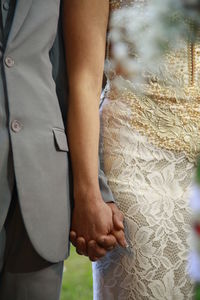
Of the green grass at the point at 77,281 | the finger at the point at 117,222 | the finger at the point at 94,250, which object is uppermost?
the finger at the point at 117,222

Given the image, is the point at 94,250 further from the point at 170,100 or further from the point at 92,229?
the point at 170,100

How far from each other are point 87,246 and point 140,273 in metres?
0.17

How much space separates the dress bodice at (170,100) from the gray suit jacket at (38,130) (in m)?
0.25

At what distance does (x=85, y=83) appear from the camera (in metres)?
1.54

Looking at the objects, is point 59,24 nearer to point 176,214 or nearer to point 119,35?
point 119,35

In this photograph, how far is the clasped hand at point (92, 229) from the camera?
146cm

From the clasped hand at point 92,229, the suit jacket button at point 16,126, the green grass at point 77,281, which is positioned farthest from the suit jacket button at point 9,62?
the green grass at point 77,281

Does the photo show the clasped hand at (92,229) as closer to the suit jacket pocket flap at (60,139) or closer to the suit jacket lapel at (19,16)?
the suit jacket pocket flap at (60,139)

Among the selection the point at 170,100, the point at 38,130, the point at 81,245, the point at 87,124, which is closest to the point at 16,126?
the point at 38,130

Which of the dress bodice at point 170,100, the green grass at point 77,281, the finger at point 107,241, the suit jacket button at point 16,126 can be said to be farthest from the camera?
the green grass at point 77,281

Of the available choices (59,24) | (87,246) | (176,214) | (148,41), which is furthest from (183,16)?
(87,246)

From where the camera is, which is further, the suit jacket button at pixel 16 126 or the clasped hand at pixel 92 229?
the clasped hand at pixel 92 229

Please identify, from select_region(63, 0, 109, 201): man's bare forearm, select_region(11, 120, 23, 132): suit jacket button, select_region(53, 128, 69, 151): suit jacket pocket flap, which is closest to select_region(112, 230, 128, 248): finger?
select_region(63, 0, 109, 201): man's bare forearm

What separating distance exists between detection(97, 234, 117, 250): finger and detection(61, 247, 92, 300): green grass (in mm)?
1444
